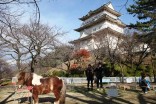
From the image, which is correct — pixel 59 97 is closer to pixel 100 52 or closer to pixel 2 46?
pixel 2 46

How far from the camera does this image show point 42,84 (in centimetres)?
1016

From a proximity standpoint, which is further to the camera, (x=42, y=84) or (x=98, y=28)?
(x=98, y=28)

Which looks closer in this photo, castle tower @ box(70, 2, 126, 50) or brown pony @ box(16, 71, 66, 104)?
brown pony @ box(16, 71, 66, 104)

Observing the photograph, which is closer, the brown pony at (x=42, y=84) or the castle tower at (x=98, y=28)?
the brown pony at (x=42, y=84)

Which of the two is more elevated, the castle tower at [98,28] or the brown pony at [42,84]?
the castle tower at [98,28]

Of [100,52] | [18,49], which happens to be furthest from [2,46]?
[100,52]

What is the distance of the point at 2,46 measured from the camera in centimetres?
2761

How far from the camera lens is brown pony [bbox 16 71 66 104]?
1003cm

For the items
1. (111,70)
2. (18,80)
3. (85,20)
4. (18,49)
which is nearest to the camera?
(18,80)

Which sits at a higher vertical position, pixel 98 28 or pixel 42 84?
pixel 98 28

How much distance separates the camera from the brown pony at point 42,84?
1003 centimetres

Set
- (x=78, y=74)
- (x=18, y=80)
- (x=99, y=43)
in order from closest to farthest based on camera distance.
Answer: (x=18, y=80), (x=78, y=74), (x=99, y=43)

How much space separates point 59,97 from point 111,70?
76.6 feet

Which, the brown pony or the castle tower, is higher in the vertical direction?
the castle tower
